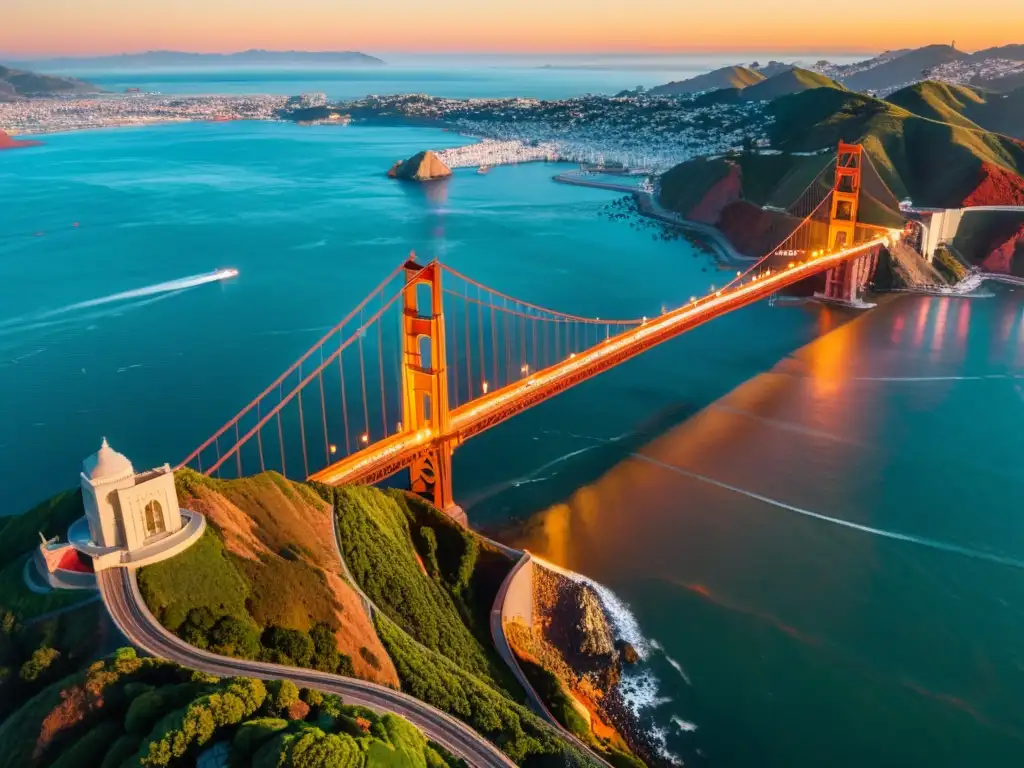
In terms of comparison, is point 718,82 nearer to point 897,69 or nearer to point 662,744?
point 897,69

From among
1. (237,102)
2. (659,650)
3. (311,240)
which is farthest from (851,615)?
(237,102)

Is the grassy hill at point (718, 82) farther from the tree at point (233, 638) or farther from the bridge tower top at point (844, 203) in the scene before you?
the tree at point (233, 638)

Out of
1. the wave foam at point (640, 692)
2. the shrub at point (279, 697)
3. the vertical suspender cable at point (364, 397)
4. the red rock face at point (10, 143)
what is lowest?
the wave foam at point (640, 692)

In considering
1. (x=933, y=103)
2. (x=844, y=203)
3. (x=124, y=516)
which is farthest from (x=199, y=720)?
(x=933, y=103)

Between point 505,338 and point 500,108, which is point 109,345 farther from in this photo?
point 500,108

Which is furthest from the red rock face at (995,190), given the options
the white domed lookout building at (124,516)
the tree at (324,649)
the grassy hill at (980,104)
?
the white domed lookout building at (124,516)

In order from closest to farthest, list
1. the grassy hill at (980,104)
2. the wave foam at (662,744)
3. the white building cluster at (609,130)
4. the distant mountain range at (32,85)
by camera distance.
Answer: the wave foam at (662,744)
the grassy hill at (980,104)
the white building cluster at (609,130)
the distant mountain range at (32,85)

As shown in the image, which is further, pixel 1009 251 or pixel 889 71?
pixel 889 71
